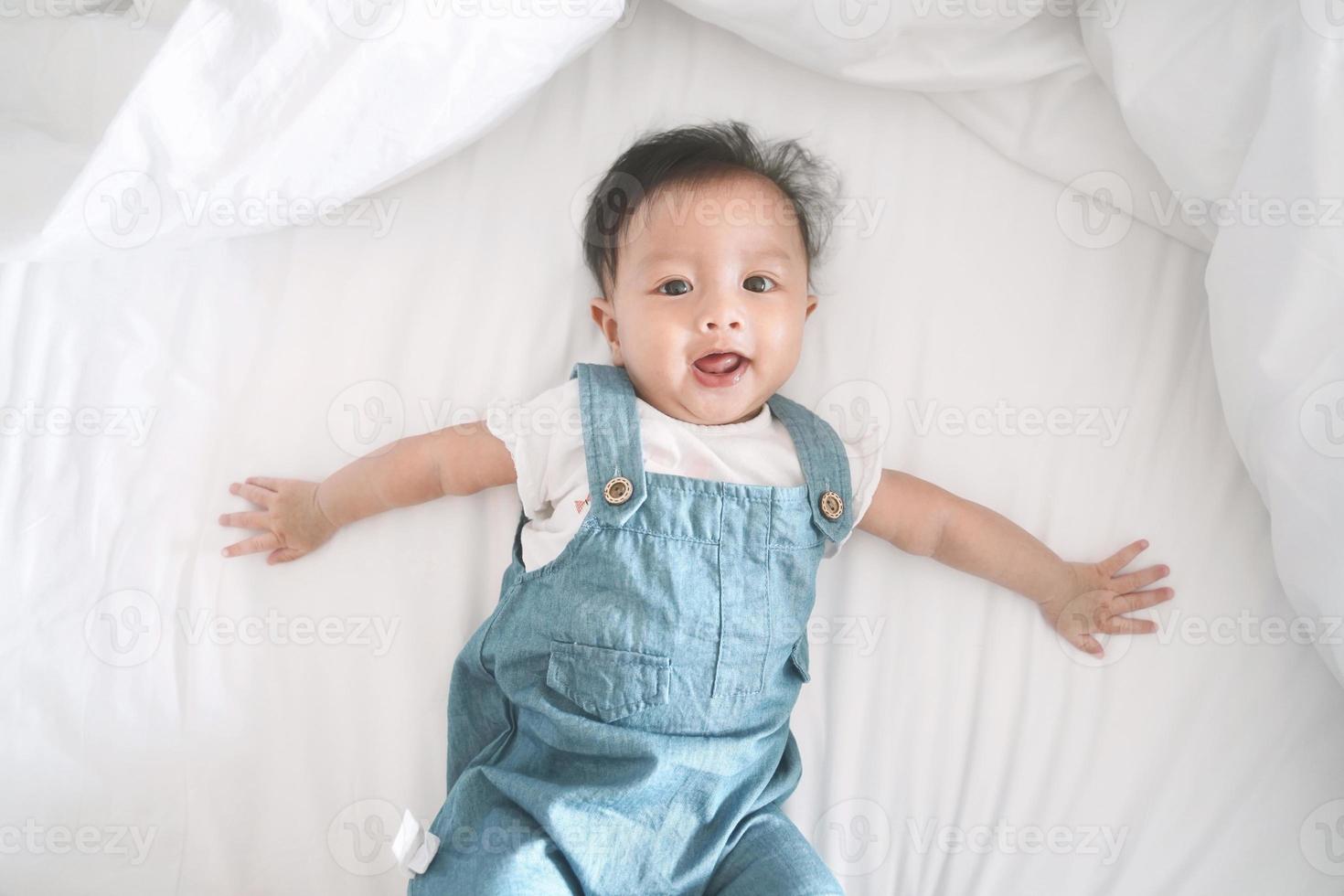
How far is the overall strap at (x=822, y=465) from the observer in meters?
1.14

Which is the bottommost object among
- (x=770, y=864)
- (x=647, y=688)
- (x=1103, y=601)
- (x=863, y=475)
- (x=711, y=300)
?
(x=770, y=864)

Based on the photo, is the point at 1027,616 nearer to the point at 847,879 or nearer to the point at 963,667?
the point at 963,667

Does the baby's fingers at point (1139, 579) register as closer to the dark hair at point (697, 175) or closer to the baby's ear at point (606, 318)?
the dark hair at point (697, 175)

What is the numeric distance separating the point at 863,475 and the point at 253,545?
2.37 feet

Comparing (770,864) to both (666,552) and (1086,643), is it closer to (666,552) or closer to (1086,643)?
(666,552)

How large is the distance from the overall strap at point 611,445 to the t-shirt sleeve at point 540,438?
0.02m

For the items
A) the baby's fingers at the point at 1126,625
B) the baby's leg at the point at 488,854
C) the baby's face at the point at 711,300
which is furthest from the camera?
the baby's fingers at the point at 1126,625

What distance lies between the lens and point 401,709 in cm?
123

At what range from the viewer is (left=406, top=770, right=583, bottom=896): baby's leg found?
1.01m

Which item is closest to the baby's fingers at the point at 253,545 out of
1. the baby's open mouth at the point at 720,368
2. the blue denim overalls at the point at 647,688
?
the blue denim overalls at the point at 647,688

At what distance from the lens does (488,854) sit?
103cm

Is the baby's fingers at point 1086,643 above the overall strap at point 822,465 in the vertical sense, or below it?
below

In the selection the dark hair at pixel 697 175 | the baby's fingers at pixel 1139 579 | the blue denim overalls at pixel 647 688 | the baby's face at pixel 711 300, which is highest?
the dark hair at pixel 697 175

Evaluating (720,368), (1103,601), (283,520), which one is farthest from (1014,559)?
(283,520)
